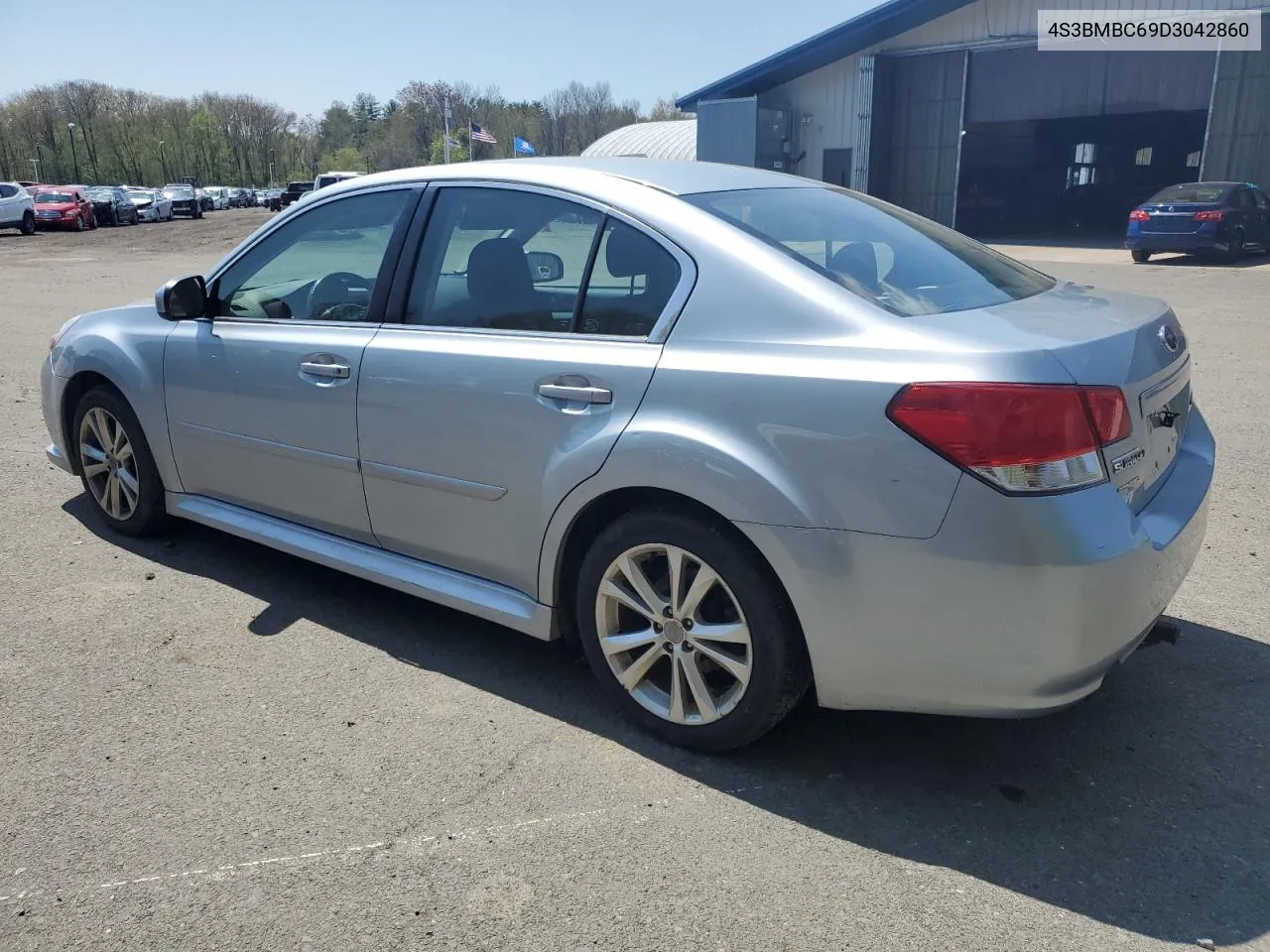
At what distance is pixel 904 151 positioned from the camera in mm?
31984

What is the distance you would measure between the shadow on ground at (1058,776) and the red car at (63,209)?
39.6 m

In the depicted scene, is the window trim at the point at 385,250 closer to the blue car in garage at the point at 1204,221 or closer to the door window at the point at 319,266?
the door window at the point at 319,266

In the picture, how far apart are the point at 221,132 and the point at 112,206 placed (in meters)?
70.3

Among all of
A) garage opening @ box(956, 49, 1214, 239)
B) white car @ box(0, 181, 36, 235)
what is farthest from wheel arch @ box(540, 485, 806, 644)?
white car @ box(0, 181, 36, 235)

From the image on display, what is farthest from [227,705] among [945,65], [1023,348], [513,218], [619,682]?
[945,65]

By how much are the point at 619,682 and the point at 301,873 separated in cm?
104

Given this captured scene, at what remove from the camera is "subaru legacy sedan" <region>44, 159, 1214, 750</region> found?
250cm

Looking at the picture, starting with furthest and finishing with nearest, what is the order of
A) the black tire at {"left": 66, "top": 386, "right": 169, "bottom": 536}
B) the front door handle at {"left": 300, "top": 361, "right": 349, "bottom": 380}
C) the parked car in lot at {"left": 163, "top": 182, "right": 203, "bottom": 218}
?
1. the parked car in lot at {"left": 163, "top": 182, "right": 203, "bottom": 218}
2. the black tire at {"left": 66, "top": 386, "right": 169, "bottom": 536}
3. the front door handle at {"left": 300, "top": 361, "right": 349, "bottom": 380}

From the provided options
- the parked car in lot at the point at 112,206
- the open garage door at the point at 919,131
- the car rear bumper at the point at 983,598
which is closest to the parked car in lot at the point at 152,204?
the parked car in lot at the point at 112,206

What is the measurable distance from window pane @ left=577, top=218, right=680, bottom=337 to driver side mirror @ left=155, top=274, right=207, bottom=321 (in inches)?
77.5

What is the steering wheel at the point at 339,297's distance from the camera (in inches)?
150

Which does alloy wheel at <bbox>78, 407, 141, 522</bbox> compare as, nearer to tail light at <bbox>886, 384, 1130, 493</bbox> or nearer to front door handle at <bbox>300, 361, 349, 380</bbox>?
front door handle at <bbox>300, 361, 349, 380</bbox>

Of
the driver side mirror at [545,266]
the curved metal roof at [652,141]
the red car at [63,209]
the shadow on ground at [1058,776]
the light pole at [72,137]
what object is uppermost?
the light pole at [72,137]

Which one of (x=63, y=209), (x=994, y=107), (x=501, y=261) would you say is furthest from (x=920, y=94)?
(x=501, y=261)
